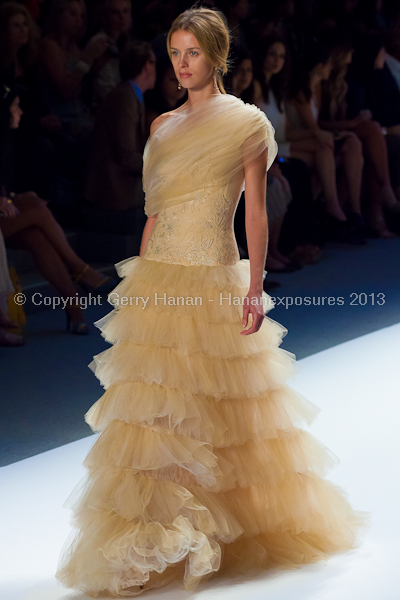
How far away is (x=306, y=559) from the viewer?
2.12 metres

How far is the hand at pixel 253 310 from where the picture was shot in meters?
2.05

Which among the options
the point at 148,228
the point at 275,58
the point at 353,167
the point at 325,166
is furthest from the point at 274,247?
the point at 148,228

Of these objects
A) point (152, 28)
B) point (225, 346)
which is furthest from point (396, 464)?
point (152, 28)

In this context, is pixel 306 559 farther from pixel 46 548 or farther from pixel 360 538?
pixel 46 548

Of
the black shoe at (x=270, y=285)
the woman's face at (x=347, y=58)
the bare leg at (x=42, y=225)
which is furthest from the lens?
the woman's face at (x=347, y=58)

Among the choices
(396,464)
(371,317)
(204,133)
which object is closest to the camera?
(204,133)

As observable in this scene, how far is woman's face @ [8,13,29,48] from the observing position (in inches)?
153

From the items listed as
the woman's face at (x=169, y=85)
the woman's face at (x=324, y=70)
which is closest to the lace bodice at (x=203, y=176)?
the woman's face at (x=169, y=85)

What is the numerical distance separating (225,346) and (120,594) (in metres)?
0.66

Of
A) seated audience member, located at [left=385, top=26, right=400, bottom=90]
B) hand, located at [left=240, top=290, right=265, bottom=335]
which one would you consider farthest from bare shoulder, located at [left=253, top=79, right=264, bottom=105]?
hand, located at [left=240, top=290, right=265, bottom=335]

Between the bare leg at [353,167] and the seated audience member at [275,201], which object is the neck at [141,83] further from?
the bare leg at [353,167]

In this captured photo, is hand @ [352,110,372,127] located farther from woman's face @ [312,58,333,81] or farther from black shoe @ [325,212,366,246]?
black shoe @ [325,212,366,246]

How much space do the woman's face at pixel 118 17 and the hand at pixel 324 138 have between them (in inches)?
92.7

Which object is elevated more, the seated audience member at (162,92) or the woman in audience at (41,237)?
the seated audience member at (162,92)
